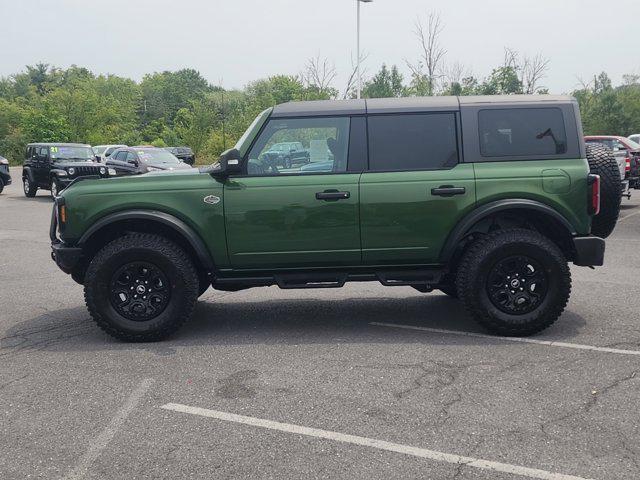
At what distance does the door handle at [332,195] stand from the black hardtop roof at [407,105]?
2.37ft

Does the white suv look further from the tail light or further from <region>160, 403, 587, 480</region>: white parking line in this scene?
<region>160, 403, 587, 480</region>: white parking line

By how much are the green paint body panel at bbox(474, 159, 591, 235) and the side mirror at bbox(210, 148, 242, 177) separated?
2027mm

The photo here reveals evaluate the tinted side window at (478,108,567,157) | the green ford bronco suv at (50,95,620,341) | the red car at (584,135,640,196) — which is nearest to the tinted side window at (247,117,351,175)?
the green ford bronco suv at (50,95,620,341)

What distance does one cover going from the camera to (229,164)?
5.41 m

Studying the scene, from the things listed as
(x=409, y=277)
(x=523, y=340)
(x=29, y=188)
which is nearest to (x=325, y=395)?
(x=409, y=277)

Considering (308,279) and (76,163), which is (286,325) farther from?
(76,163)

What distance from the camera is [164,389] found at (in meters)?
4.38

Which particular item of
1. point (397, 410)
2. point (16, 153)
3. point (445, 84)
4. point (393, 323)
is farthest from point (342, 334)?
point (16, 153)

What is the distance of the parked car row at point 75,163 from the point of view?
19578 mm

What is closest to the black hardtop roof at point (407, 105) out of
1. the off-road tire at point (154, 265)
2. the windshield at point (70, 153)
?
the off-road tire at point (154, 265)

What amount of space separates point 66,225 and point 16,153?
61.2 meters

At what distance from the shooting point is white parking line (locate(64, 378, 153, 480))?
327 cm

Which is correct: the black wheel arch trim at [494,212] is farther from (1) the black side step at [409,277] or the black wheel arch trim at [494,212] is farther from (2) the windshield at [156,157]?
(2) the windshield at [156,157]

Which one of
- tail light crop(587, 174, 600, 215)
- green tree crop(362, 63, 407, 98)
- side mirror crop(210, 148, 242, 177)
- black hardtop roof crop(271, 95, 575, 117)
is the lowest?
Answer: tail light crop(587, 174, 600, 215)
